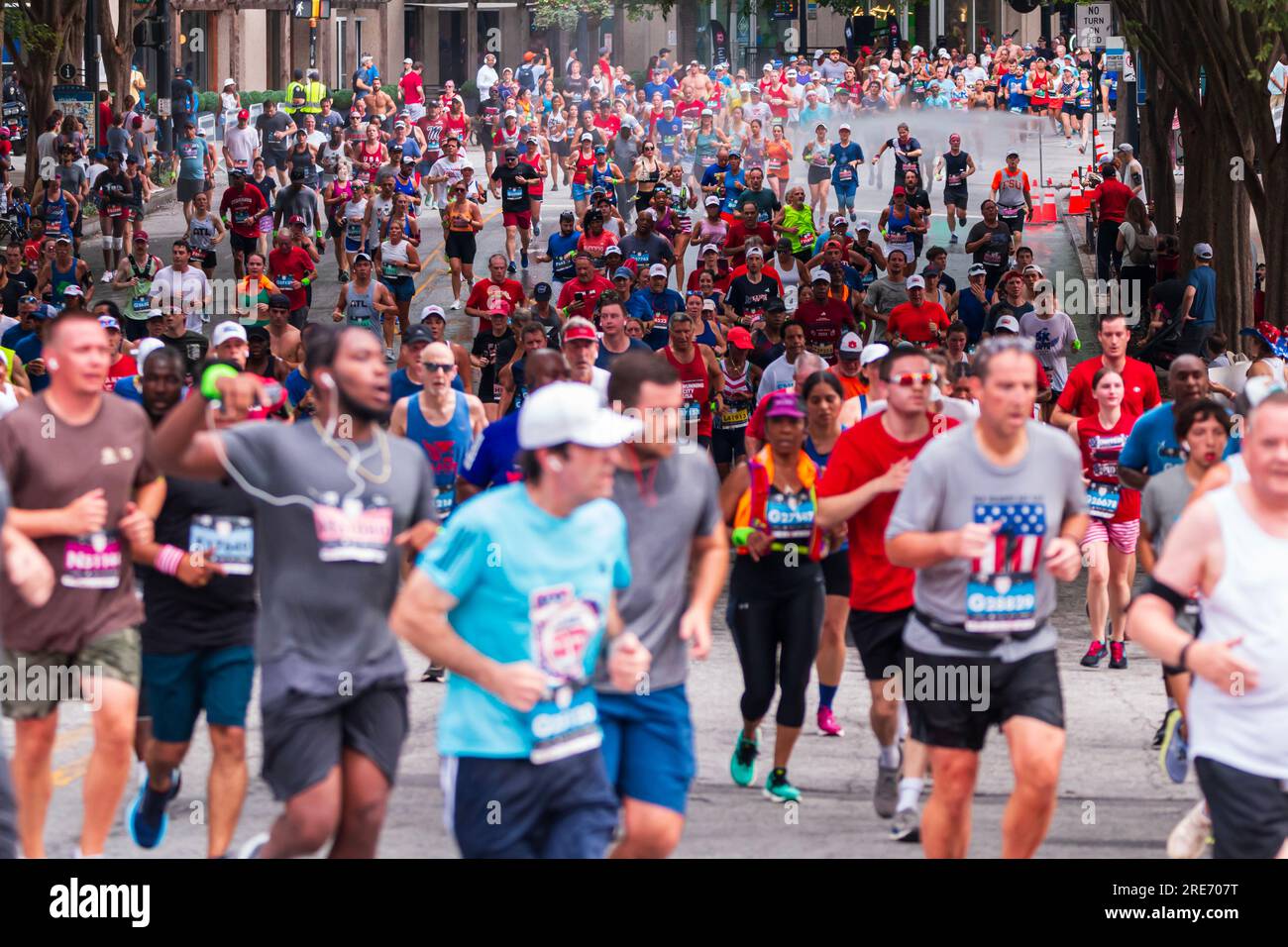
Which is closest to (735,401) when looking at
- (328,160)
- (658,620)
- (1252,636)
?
(658,620)

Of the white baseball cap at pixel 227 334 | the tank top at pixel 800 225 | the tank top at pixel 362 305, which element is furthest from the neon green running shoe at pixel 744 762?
the tank top at pixel 800 225

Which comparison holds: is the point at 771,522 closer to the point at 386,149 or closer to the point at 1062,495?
the point at 1062,495

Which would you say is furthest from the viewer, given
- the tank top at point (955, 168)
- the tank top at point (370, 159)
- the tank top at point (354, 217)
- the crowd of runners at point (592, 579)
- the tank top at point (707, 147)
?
the tank top at point (707, 147)

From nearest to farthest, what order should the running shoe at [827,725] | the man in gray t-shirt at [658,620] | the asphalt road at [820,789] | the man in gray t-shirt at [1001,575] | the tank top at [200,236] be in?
1. the man in gray t-shirt at [658,620]
2. the man in gray t-shirt at [1001,575]
3. the asphalt road at [820,789]
4. the running shoe at [827,725]
5. the tank top at [200,236]

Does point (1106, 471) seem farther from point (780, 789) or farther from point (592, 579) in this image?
point (592, 579)

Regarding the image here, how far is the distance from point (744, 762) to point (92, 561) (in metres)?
3.27

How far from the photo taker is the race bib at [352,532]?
6.12 m

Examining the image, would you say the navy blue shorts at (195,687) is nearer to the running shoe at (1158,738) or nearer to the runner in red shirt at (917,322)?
the running shoe at (1158,738)

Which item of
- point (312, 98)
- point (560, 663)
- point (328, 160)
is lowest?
point (560, 663)

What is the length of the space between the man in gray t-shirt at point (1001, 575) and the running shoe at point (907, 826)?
4.96 ft

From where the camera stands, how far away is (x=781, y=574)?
8.97 m

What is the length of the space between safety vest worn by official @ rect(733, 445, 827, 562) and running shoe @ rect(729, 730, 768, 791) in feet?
2.79

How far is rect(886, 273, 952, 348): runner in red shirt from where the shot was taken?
18.5 meters

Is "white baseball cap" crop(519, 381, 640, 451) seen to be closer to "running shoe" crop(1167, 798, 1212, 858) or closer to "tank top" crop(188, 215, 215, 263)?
"running shoe" crop(1167, 798, 1212, 858)
